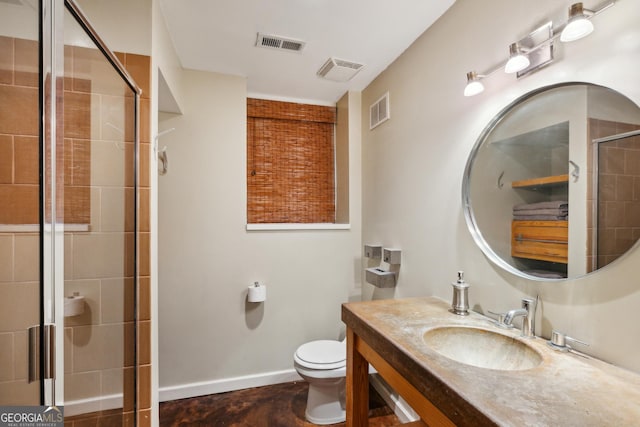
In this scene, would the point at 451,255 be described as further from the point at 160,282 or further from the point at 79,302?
the point at 160,282

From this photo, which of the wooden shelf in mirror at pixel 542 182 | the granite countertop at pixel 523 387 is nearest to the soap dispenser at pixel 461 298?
the granite countertop at pixel 523 387

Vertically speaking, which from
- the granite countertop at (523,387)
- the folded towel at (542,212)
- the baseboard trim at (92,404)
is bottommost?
the baseboard trim at (92,404)

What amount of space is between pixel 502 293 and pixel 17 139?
1.79 metres

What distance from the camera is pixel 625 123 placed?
2.85ft

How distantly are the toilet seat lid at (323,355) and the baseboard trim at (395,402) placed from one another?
0.43 meters

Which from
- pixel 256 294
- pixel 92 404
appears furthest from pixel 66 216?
pixel 256 294

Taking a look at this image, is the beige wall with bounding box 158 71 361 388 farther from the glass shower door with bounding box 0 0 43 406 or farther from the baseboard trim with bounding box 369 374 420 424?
the glass shower door with bounding box 0 0 43 406

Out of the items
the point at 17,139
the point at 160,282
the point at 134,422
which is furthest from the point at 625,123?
the point at 160,282

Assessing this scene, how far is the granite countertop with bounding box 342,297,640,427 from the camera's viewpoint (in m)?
0.64

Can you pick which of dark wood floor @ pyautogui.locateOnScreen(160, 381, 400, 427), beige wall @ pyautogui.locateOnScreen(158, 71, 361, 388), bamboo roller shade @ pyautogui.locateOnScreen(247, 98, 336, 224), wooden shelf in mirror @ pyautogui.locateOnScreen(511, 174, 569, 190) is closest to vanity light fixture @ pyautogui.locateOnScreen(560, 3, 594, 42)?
wooden shelf in mirror @ pyautogui.locateOnScreen(511, 174, 569, 190)

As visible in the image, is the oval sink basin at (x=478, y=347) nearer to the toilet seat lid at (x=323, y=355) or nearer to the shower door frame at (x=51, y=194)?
the toilet seat lid at (x=323, y=355)

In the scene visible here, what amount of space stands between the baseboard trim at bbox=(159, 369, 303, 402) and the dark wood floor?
3 centimetres

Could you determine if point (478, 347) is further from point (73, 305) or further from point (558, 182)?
point (73, 305)

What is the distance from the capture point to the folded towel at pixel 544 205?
1036 millimetres
